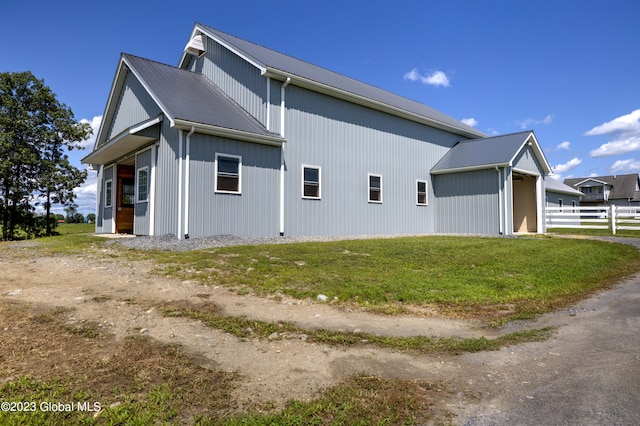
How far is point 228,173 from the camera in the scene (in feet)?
42.5

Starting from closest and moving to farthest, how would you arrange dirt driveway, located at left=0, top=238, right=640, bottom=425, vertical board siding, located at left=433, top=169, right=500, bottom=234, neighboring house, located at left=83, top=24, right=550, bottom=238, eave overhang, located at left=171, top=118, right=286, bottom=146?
dirt driveway, located at left=0, top=238, right=640, bottom=425 < eave overhang, located at left=171, top=118, right=286, bottom=146 < neighboring house, located at left=83, top=24, right=550, bottom=238 < vertical board siding, located at left=433, top=169, right=500, bottom=234

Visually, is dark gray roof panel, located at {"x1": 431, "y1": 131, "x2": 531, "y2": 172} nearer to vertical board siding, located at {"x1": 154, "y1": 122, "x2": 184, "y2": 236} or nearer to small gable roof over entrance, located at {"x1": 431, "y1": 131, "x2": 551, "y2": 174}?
small gable roof over entrance, located at {"x1": 431, "y1": 131, "x2": 551, "y2": 174}

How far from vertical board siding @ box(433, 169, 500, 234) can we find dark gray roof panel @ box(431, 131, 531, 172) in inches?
17.8

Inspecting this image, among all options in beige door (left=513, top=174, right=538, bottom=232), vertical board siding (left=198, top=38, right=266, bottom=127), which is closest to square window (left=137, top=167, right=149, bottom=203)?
vertical board siding (left=198, top=38, right=266, bottom=127)

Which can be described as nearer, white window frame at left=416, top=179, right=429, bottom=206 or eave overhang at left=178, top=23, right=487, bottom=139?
eave overhang at left=178, top=23, right=487, bottom=139

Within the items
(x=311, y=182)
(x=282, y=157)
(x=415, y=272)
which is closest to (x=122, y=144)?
(x=282, y=157)

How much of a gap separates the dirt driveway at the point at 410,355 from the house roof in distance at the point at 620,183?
6876cm

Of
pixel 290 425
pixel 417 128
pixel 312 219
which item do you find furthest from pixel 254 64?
pixel 290 425

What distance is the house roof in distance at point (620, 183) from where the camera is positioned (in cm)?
6025

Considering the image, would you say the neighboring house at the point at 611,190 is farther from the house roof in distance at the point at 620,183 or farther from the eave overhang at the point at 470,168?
the eave overhang at the point at 470,168

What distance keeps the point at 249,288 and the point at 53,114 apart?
18842mm

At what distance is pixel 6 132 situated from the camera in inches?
695

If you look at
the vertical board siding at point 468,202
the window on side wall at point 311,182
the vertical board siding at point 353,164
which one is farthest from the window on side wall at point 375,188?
the vertical board siding at point 468,202

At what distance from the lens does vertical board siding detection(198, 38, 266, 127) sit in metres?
14.6
